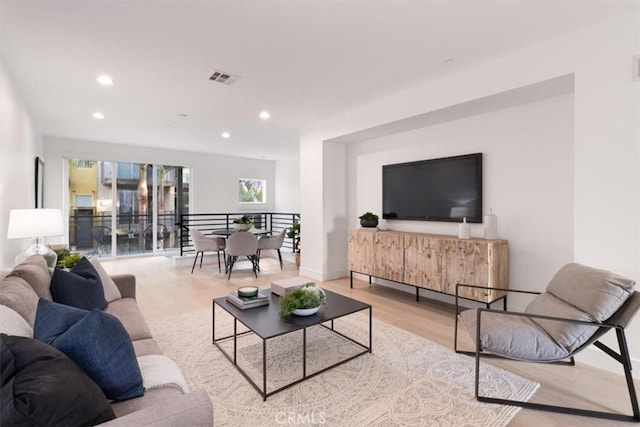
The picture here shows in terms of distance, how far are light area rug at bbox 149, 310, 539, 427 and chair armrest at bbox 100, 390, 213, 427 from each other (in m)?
0.85

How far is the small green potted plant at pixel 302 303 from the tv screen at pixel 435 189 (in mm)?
2249

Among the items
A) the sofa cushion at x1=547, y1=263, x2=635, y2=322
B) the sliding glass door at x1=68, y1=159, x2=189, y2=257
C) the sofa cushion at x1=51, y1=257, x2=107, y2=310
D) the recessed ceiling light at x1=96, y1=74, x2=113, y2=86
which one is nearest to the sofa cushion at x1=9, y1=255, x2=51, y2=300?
the sofa cushion at x1=51, y1=257, x2=107, y2=310

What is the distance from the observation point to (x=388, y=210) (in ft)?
15.1

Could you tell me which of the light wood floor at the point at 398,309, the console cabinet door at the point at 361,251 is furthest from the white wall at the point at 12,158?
the console cabinet door at the point at 361,251

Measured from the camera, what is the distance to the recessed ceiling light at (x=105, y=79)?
325cm

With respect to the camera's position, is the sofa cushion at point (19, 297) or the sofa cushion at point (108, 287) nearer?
the sofa cushion at point (19, 297)

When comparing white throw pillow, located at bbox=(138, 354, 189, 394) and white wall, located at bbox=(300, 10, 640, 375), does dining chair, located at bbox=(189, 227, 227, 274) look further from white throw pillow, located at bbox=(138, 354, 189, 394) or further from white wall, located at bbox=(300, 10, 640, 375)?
white wall, located at bbox=(300, 10, 640, 375)

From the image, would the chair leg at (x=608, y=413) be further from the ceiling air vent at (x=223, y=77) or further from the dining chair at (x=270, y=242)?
the dining chair at (x=270, y=242)

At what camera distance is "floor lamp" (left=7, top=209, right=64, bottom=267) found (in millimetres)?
2695

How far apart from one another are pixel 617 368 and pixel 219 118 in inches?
205

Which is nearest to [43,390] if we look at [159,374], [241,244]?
[159,374]

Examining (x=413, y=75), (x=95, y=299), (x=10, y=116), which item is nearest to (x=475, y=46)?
(x=413, y=75)

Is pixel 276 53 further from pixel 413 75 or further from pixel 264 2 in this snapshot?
pixel 413 75

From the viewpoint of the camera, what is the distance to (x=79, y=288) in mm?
2182
